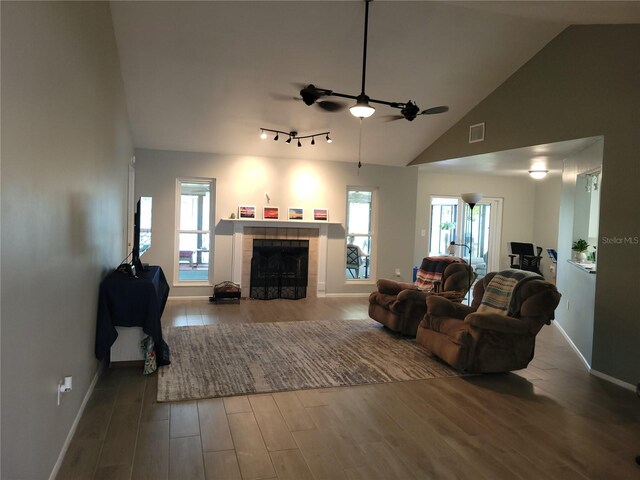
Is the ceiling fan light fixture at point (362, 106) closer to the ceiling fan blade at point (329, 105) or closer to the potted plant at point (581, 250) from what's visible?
the ceiling fan blade at point (329, 105)

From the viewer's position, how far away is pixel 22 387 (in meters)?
1.72

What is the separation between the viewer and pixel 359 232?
801cm

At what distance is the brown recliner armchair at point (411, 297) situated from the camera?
504cm

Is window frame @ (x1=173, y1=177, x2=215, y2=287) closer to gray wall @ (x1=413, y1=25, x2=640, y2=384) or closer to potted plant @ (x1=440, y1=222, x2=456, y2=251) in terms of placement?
gray wall @ (x1=413, y1=25, x2=640, y2=384)

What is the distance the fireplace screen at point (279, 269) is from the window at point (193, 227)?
2.65ft

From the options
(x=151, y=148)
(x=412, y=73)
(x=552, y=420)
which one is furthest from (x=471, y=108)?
(x=151, y=148)

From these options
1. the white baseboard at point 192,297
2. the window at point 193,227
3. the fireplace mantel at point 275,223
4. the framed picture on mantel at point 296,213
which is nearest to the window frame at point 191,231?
the window at point 193,227

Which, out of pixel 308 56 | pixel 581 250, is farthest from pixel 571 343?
pixel 308 56

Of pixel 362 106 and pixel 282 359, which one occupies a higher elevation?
pixel 362 106

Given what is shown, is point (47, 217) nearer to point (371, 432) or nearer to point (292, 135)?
point (371, 432)

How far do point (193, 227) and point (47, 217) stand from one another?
523 cm

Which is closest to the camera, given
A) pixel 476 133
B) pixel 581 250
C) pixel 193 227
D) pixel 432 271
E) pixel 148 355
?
pixel 148 355

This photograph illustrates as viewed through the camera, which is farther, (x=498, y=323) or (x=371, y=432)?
(x=498, y=323)

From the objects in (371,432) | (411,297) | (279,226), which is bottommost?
(371,432)
